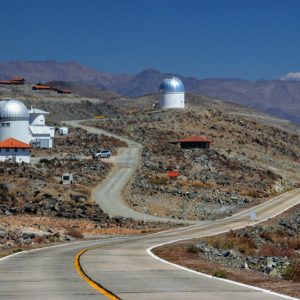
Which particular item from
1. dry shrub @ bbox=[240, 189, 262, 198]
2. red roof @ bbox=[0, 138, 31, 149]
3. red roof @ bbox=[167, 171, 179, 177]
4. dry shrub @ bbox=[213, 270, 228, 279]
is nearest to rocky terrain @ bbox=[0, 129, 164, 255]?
red roof @ bbox=[0, 138, 31, 149]

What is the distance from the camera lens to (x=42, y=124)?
311 feet

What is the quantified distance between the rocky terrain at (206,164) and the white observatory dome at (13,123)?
13.1 meters

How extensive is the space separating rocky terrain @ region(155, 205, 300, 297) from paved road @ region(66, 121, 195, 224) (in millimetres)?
9722

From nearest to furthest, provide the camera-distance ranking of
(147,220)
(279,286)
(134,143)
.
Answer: (279,286) → (147,220) → (134,143)

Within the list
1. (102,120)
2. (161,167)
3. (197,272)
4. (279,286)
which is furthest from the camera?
(102,120)

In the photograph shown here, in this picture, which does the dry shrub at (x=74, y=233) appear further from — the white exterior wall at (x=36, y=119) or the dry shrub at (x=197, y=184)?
the white exterior wall at (x=36, y=119)

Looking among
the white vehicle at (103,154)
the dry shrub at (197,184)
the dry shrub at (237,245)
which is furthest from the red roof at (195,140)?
the dry shrub at (237,245)

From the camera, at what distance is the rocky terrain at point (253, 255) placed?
60.6 feet

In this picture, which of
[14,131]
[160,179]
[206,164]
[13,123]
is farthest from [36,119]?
[160,179]

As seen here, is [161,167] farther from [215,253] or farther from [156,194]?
[215,253]

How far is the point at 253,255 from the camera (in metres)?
31.5

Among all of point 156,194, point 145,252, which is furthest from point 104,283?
point 156,194

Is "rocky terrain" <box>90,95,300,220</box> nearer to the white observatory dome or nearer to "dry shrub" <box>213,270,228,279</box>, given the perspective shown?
the white observatory dome

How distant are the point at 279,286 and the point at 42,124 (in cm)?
8064
